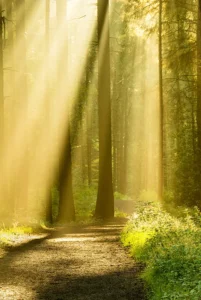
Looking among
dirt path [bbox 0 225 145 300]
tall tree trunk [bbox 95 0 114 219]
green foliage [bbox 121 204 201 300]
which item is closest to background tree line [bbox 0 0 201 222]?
tall tree trunk [bbox 95 0 114 219]

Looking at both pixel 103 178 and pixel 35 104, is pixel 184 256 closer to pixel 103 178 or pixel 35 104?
pixel 103 178

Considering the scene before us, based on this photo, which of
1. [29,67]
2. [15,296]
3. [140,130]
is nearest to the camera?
[15,296]

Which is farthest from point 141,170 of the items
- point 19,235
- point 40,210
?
point 19,235

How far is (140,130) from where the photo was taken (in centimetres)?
6106

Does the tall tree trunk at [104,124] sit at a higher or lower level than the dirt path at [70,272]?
higher

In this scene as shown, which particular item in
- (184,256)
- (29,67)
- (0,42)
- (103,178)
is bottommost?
(184,256)

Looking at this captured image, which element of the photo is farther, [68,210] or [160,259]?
[68,210]

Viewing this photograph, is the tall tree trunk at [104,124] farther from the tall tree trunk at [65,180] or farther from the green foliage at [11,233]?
the green foliage at [11,233]

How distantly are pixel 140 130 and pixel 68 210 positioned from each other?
39452 mm

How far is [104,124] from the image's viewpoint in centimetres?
2205

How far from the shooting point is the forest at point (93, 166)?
339 inches

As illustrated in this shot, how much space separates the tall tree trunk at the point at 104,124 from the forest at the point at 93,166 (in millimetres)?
40

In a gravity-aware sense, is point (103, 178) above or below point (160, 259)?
above

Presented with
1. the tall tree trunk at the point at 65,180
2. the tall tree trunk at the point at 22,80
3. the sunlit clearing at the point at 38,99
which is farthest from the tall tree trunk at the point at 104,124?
the tall tree trunk at the point at 22,80
